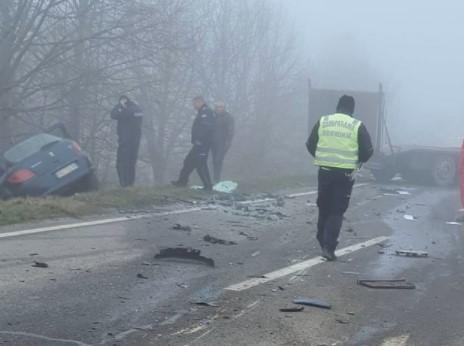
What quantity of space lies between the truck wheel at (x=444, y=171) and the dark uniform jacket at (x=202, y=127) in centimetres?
988

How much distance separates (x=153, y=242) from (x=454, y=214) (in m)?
7.50

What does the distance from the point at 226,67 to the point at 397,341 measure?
101 ft

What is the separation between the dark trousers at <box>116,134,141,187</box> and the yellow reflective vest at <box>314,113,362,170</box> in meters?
7.14

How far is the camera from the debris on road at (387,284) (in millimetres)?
7262

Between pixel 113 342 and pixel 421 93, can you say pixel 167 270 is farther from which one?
pixel 421 93

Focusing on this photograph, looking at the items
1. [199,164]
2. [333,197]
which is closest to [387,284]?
[333,197]

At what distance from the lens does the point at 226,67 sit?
35.8 m

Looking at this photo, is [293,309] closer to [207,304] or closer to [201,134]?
[207,304]

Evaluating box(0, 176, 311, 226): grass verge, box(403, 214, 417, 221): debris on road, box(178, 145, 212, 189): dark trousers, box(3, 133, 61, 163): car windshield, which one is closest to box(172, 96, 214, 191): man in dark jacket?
box(178, 145, 212, 189): dark trousers

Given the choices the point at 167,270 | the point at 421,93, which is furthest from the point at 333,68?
the point at 167,270

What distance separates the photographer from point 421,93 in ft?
205

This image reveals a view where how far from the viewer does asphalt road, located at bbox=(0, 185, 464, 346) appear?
5.44 m

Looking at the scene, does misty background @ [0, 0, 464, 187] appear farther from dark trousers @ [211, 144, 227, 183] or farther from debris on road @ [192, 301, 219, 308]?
debris on road @ [192, 301, 219, 308]

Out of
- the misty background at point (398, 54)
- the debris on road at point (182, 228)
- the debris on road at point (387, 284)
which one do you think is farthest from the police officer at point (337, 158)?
the misty background at point (398, 54)
